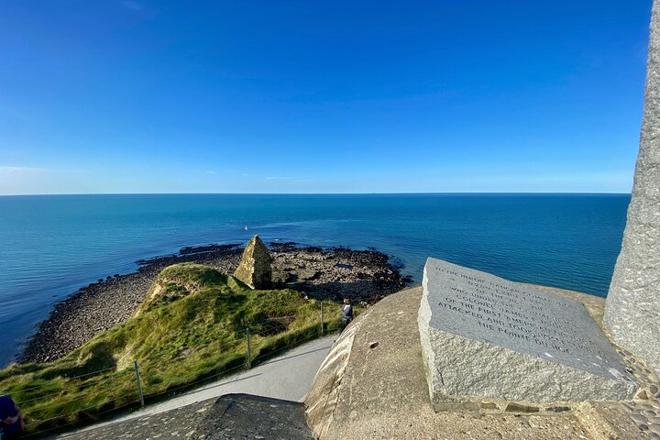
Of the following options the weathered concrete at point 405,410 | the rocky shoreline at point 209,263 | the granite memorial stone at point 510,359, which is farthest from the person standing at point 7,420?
the rocky shoreline at point 209,263

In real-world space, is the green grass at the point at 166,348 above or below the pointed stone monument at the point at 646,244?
below

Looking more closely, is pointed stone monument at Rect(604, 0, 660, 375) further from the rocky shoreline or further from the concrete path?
the rocky shoreline

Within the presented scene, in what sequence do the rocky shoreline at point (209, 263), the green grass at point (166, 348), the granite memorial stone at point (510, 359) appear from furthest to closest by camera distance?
the rocky shoreline at point (209, 263), the green grass at point (166, 348), the granite memorial stone at point (510, 359)

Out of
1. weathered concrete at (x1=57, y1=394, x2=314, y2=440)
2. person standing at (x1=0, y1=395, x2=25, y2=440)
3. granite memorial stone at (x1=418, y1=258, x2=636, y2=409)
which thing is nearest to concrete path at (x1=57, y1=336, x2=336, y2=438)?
person standing at (x1=0, y1=395, x2=25, y2=440)

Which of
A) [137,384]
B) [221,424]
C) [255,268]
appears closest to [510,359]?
[221,424]

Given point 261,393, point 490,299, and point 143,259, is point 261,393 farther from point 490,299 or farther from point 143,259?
point 143,259

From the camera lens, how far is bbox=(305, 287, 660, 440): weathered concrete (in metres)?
4.24

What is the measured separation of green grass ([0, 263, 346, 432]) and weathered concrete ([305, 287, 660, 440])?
6552mm

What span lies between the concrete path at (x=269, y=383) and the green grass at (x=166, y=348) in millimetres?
625

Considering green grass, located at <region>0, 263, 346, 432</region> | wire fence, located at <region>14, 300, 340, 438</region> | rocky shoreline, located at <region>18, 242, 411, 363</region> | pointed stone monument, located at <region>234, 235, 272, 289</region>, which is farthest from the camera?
pointed stone monument, located at <region>234, 235, 272, 289</region>

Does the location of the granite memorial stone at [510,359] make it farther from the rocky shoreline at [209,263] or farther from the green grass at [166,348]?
the rocky shoreline at [209,263]

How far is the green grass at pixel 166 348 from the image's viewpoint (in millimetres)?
9773

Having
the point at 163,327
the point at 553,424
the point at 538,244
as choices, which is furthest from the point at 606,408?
the point at 538,244

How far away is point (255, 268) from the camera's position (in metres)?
29.0
